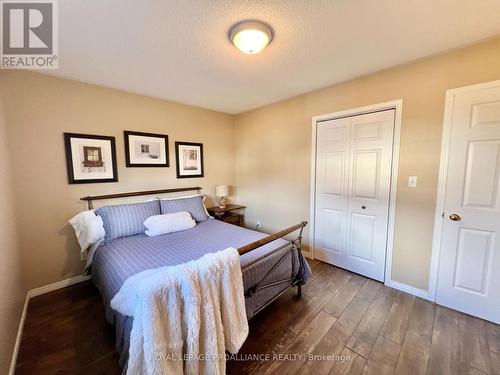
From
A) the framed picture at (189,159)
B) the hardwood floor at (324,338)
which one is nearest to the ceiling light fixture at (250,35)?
the framed picture at (189,159)

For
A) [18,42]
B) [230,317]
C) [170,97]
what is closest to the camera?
[230,317]

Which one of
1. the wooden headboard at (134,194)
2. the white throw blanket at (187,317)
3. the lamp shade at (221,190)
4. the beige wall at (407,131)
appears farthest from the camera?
the lamp shade at (221,190)

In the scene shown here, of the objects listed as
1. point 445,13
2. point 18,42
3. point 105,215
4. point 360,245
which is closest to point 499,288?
point 360,245

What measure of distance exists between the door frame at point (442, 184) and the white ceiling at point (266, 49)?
0.39m

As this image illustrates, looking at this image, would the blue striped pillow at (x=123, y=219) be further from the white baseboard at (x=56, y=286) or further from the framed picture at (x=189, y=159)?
the framed picture at (x=189, y=159)

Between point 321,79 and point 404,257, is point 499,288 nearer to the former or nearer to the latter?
point 404,257

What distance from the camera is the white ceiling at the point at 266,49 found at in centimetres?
135

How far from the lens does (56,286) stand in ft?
7.63

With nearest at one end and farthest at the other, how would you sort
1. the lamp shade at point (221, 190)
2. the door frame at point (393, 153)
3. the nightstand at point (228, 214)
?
the door frame at point (393, 153) < the nightstand at point (228, 214) < the lamp shade at point (221, 190)

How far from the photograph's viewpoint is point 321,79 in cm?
244

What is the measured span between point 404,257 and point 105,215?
11.0ft

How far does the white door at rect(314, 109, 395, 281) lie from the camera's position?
7.62 feet

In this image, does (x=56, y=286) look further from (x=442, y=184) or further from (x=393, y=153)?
(x=442, y=184)

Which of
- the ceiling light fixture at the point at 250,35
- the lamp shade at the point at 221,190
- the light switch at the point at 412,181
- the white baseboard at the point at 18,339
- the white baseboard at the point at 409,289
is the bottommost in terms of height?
the white baseboard at the point at 18,339
